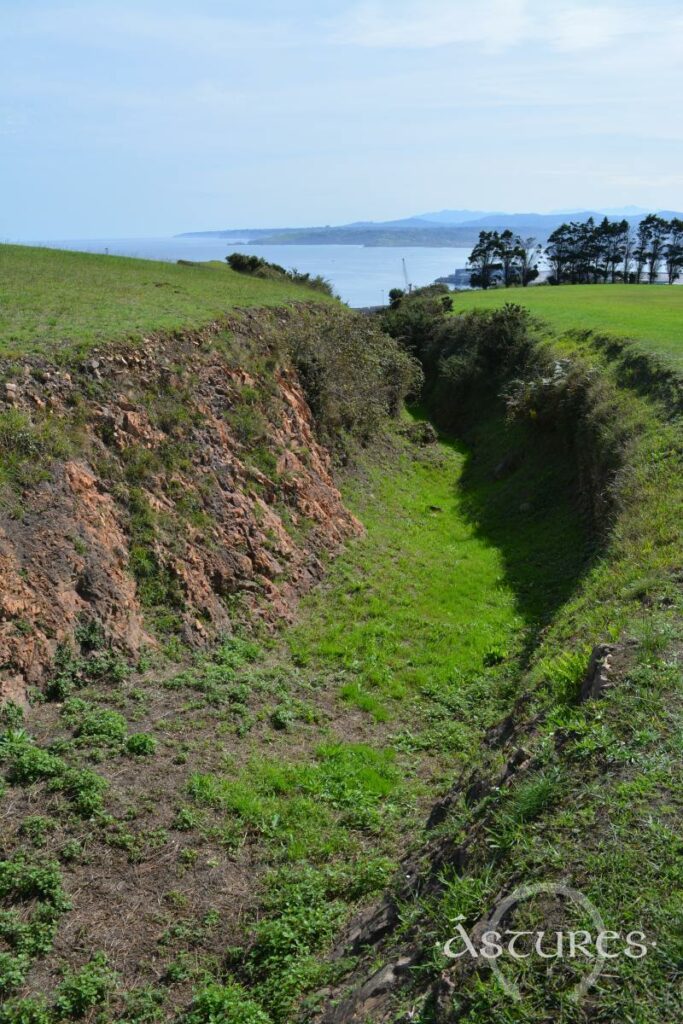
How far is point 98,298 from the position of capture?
1791 centimetres

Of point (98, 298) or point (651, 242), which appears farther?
point (651, 242)

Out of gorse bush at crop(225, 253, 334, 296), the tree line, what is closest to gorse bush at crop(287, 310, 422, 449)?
gorse bush at crop(225, 253, 334, 296)

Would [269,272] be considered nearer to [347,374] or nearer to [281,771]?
[347,374]

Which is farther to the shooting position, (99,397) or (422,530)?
(422,530)

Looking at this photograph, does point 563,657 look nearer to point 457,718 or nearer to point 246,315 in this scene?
point 457,718

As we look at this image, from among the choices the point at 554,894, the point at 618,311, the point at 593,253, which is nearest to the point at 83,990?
the point at 554,894

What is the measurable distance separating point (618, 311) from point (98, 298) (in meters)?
21.5

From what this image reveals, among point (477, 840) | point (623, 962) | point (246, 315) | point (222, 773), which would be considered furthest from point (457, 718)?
point (246, 315)

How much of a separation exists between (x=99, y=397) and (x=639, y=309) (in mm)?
25547

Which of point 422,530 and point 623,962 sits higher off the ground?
point 623,962

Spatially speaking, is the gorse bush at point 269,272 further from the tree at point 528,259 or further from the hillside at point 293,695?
the tree at point 528,259

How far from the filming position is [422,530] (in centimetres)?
1845

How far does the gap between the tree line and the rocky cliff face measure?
74.4 metres

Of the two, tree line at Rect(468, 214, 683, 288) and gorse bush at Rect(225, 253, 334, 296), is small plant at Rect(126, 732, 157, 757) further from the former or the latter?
tree line at Rect(468, 214, 683, 288)
